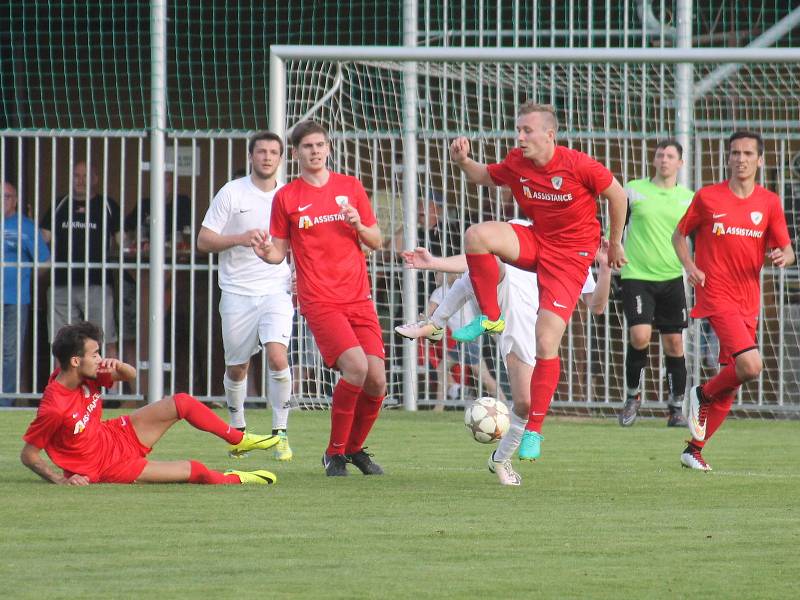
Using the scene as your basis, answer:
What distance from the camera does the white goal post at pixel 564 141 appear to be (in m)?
14.3

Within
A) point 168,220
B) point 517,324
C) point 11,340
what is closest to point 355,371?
point 517,324

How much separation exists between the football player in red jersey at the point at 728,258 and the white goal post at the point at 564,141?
15.2ft

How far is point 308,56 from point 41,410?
17.1 ft

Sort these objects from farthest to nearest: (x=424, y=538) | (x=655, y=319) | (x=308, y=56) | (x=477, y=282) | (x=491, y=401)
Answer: (x=655, y=319) → (x=308, y=56) → (x=491, y=401) → (x=477, y=282) → (x=424, y=538)

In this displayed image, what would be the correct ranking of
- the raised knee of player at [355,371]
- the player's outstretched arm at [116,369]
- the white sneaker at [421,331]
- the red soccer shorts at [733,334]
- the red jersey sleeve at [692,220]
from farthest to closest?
the white sneaker at [421,331] → the red jersey sleeve at [692,220] → the red soccer shorts at [733,334] → the raised knee of player at [355,371] → the player's outstretched arm at [116,369]

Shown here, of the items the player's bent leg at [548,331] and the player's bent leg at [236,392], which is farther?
the player's bent leg at [236,392]

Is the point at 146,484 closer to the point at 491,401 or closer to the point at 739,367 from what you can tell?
the point at 491,401

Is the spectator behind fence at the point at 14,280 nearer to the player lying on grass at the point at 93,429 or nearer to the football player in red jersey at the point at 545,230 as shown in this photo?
the player lying on grass at the point at 93,429

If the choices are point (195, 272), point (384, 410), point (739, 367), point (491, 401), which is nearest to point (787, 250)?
point (739, 367)

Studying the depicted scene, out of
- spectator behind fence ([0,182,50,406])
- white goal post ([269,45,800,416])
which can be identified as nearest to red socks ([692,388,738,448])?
white goal post ([269,45,800,416])

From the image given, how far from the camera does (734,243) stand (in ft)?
30.6

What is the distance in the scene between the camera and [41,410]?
780 cm

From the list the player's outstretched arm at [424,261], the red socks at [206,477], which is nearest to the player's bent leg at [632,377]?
the player's outstretched arm at [424,261]

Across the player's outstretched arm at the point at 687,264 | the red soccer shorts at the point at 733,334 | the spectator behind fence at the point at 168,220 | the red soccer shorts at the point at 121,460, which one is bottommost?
the red soccer shorts at the point at 121,460
